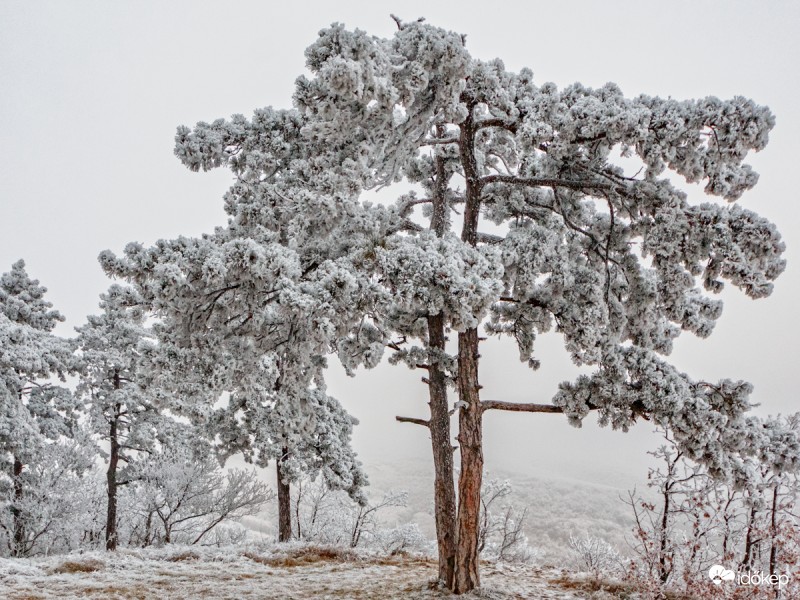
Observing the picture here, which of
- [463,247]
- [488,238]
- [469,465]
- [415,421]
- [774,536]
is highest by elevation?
[488,238]

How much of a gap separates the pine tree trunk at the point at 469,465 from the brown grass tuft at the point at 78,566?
7.15 metres

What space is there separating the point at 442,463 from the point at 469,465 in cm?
53

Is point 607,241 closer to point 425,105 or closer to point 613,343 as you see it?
point 613,343

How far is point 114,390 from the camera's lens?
57.6 feet

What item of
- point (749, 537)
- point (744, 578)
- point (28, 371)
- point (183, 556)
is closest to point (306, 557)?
point (183, 556)

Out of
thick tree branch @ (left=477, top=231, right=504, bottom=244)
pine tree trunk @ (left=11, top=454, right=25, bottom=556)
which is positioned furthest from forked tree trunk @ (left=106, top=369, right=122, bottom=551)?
thick tree branch @ (left=477, top=231, right=504, bottom=244)

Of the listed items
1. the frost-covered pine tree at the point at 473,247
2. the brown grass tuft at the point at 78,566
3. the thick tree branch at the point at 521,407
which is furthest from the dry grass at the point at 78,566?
the thick tree branch at the point at 521,407

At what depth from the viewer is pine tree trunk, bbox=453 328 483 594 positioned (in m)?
8.56

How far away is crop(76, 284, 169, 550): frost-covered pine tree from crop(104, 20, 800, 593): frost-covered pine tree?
11.3 metres

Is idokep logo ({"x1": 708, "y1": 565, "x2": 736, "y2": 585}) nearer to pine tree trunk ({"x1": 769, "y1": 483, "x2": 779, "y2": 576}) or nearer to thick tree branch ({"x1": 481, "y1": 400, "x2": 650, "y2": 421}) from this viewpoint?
pine tree trunk ({"x1": 769, "y1": 483, "x2": 779, "y2": 576})

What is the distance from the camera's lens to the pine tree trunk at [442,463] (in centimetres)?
891

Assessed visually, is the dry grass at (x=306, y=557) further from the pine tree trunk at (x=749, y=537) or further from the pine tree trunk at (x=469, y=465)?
the pine tree trunk at (x=749, y=537)

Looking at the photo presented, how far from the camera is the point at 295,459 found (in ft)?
49.1

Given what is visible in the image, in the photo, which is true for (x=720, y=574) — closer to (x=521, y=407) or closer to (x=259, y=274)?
(x=521, y=407)
